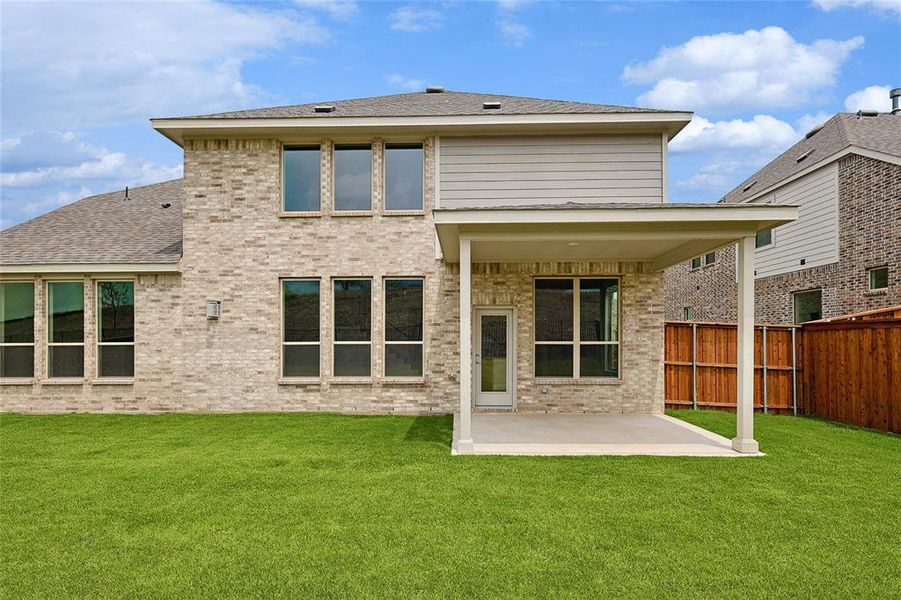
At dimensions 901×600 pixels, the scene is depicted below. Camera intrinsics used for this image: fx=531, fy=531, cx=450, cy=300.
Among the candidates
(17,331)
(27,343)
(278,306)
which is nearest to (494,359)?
(278,306)

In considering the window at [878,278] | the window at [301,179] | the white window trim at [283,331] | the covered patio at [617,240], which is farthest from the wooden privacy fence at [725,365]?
the window at [301,179]

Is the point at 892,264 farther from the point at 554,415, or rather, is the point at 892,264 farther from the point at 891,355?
the point at 554,415

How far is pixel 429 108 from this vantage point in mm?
11367

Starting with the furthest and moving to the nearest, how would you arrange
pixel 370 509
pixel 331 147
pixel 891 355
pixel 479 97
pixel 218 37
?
1. pixel 479 97
2. pixel 331 147
3. pixel 218 37
4. pixel 891 355
5. pixel 370 509

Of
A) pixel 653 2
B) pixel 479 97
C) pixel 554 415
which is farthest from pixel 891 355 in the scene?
pixel 479 97

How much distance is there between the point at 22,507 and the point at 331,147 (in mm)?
7822

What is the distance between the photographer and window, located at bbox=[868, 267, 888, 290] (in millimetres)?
12320

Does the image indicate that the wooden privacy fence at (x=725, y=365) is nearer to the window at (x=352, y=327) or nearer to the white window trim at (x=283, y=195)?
the window at (x=352, y=327)

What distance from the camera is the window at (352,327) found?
10602mm

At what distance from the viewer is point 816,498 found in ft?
17.3

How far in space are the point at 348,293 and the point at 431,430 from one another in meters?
3.44

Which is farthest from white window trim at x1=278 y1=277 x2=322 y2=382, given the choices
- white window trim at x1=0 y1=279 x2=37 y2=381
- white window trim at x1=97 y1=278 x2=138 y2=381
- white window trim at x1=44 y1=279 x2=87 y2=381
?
white window trim at x1=0 y1=279 x2=37 y2=381

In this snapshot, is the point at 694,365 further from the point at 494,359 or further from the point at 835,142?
the point at 835,142

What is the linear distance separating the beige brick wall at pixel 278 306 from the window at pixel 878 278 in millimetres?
6245
